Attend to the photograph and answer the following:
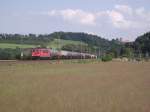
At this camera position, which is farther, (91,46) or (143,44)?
(91,46)

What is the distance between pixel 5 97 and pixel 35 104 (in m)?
2.07

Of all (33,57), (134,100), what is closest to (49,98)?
(134,100)

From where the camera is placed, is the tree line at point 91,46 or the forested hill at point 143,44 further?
the forested hill at point 143,44

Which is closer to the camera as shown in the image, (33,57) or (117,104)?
(117,104)

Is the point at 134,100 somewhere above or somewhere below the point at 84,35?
below

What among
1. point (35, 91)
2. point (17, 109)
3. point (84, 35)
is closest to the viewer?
point (17, 109)

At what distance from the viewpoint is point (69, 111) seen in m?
12.2

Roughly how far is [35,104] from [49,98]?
179cm

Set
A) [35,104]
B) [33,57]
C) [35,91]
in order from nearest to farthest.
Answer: [35,104] < [35,91] < [33,57]

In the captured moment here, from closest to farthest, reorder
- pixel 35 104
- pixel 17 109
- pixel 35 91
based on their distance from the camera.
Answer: pixel 17 109, pixel 35 104, pixel 35 91

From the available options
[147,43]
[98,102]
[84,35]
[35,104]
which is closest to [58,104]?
[35,104]

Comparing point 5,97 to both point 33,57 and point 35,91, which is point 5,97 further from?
point 33,57

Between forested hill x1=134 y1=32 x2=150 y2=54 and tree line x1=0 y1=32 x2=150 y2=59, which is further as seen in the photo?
forested hill x1=134 y1=32 x2=150 y2=54

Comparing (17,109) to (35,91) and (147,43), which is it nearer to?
(35,91)
